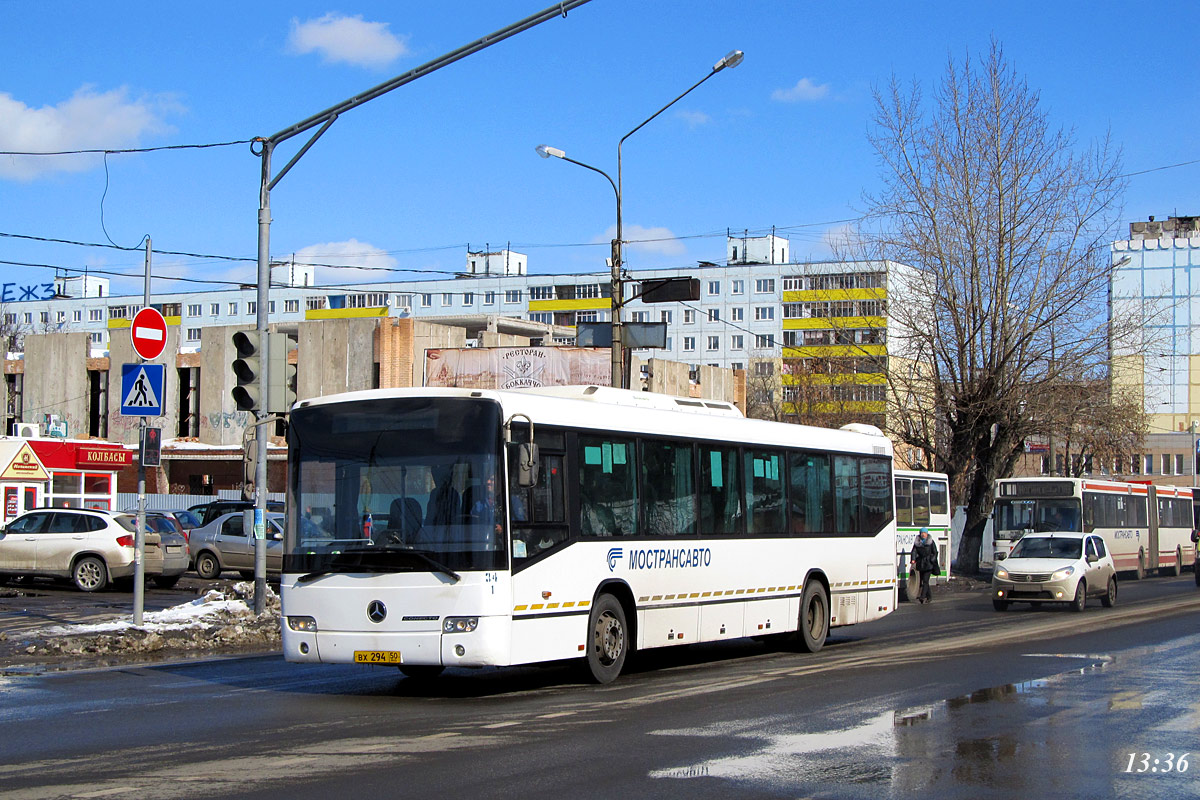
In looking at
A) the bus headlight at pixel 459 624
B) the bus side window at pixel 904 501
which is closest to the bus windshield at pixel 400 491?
the bus headlight at pixel 459 624

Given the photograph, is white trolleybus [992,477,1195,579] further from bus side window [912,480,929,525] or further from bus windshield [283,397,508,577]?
bus windshield [283,397,508,577]

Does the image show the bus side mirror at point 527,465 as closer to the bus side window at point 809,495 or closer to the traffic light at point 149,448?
the bus side window at point 809,495

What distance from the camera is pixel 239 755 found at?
8.90m

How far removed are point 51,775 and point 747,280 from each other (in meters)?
107

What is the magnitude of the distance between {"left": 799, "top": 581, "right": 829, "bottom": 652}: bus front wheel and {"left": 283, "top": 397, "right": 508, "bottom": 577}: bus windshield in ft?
20.6

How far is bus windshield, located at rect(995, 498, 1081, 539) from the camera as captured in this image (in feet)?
121

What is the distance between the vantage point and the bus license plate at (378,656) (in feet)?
39.1

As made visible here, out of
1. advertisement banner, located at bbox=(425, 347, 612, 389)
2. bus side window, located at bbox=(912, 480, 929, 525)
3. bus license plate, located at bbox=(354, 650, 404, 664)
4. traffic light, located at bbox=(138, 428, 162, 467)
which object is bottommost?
bus license plate, located at bbox=(354, 650, 404, 664)

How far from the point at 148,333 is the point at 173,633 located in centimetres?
409

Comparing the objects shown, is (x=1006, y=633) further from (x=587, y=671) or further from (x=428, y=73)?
(x=428, y=73)

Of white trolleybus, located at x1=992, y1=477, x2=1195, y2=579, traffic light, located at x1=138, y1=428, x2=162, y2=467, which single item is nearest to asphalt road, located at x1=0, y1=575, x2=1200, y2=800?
traffic light, located at x1=138, y1=428, x2=162, y2=467
